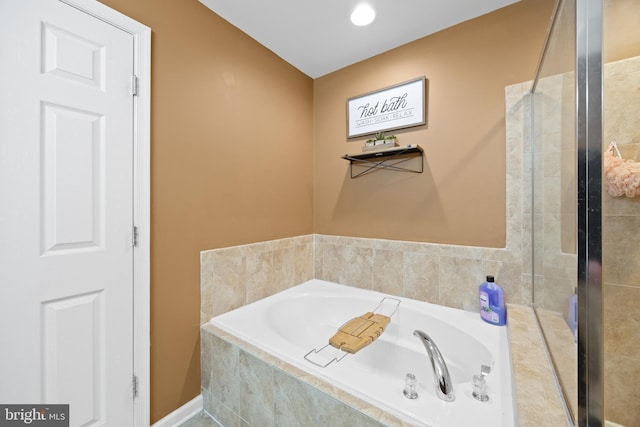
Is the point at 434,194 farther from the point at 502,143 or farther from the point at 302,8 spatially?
the point at 302,8

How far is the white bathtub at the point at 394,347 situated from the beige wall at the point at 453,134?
0.54 m

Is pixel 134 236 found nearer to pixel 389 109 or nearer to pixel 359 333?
pixel 359 333

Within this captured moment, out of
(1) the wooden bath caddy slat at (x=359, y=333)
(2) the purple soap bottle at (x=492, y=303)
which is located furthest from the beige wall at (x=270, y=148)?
(1) the wooden bath caddy slat at (x=359, y=333)

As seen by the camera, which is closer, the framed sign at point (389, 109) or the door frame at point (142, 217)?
the door frame at point (142, 217)

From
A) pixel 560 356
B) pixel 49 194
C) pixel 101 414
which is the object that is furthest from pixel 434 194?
pixel 101 414

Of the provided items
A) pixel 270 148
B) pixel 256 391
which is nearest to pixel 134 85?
pixel 270 148

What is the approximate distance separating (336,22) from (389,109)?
27.6 inches

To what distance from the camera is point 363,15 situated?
164 cm

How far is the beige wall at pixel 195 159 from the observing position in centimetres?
135

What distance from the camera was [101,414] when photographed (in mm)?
1157

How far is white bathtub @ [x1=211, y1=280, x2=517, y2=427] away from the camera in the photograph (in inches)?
34.9

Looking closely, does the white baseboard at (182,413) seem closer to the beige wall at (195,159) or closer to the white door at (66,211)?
the beige wall at (195,159)

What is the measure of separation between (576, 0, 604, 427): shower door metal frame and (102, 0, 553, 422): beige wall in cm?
97

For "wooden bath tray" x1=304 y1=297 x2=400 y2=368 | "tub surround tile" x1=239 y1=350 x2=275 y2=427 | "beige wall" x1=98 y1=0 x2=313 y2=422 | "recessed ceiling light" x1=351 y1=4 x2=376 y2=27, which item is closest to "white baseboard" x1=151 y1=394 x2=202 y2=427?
"beige wall" x1=98 y1=0 x2=313 y2=422
